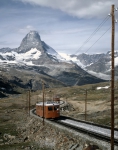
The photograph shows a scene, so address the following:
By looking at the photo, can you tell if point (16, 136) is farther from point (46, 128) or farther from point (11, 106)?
point (11, 106)

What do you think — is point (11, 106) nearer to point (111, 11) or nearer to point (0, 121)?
point (0, 121)

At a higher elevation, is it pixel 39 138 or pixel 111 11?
pixel 111 11

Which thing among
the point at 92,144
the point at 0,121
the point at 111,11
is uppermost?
the point at 111,11

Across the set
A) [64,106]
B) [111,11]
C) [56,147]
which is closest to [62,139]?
[56,147]

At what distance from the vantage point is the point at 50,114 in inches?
2640

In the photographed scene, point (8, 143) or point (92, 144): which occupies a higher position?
point (92, 144)

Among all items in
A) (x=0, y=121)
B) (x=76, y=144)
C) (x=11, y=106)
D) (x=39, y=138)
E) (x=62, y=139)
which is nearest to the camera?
(x=76, y=144)

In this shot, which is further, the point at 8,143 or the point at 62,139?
the point at 8,143

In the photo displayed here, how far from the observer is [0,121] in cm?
9681

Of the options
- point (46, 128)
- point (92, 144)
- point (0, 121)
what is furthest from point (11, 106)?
point (92, 144)

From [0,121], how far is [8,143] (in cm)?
4057

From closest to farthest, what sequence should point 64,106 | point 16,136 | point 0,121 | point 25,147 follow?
1. point 25,147
2. point 16,136
3. point 0,121
4. point 64,106

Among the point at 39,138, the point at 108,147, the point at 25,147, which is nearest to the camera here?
the point at 108,147

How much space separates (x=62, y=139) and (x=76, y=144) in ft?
19.4
